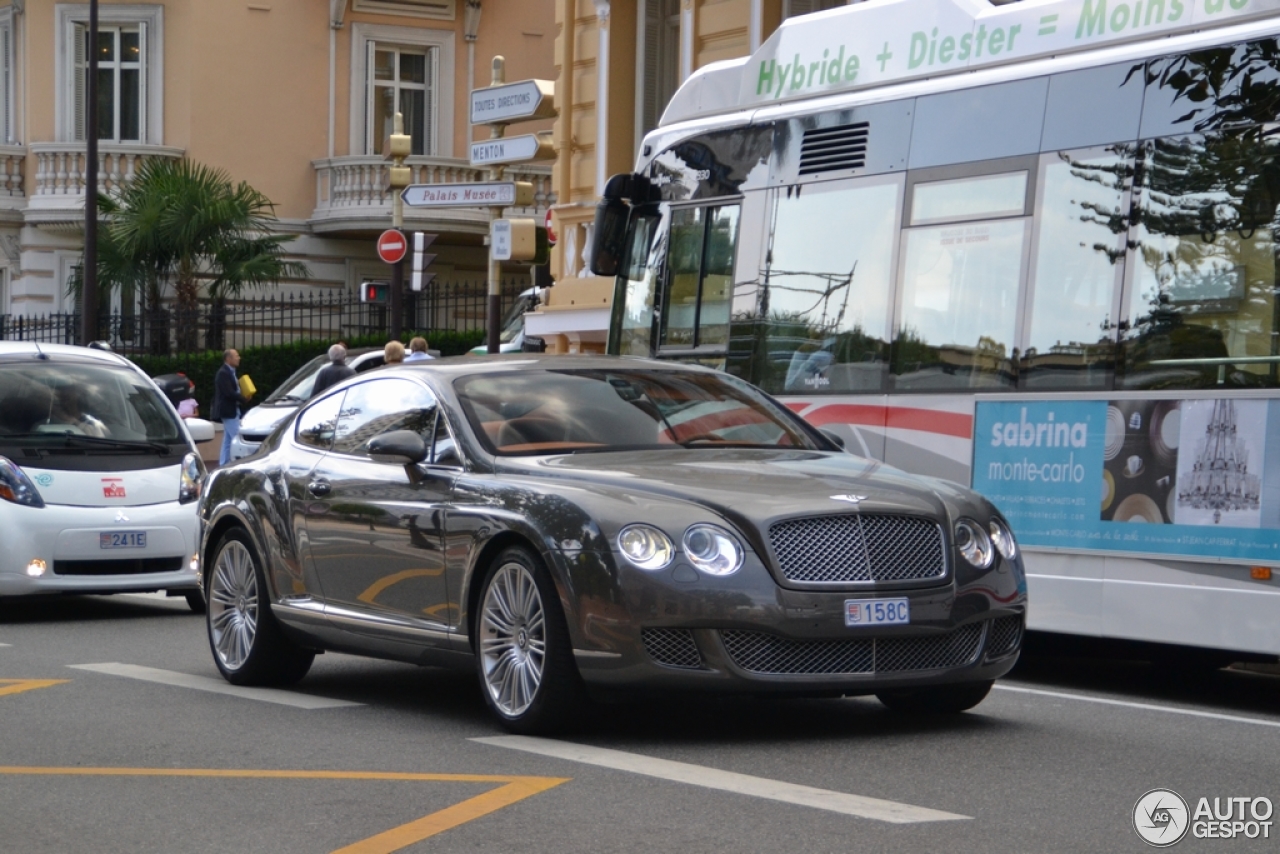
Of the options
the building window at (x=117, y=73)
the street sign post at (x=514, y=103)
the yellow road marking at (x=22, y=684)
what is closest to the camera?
the yellow road marking at (x=22, y=684)

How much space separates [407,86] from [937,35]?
28.8 metres

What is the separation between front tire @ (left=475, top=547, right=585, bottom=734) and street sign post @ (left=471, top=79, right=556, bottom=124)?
39.9 feet

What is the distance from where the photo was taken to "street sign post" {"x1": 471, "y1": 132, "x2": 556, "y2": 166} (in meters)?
20.1

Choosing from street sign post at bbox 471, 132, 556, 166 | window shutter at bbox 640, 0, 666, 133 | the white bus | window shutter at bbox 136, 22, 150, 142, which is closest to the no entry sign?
window shutter at bbox 640, 0, 666, 133

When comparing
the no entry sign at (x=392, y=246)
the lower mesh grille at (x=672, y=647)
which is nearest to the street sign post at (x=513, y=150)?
the no entry sign at (x=392, y=246)

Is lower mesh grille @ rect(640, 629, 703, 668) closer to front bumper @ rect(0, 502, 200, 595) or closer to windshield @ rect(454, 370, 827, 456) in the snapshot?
windshield @ rect(454, 370, 827, 456)

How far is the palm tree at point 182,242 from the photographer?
108 ft

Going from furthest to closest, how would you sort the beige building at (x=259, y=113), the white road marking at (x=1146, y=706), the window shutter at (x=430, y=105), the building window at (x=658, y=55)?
the window shutter at (x=430, y=105)
the beige building at (x=259, y=113)
the building window at (x=658, y=55)
the white road marking at (x=1146, y=706)

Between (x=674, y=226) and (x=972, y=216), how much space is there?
110 inches

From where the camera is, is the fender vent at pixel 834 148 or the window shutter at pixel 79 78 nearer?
the fender vent at pixel 834 148

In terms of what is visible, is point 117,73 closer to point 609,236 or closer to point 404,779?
point 609,236

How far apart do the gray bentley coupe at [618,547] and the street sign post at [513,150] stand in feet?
Result: 35.8

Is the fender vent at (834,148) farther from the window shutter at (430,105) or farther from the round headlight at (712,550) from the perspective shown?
the window shutter at (430,105)

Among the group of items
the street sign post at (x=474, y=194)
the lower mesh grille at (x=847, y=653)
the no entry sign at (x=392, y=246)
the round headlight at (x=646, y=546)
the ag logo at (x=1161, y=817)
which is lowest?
the ag logo at (x=1161, y=817)
